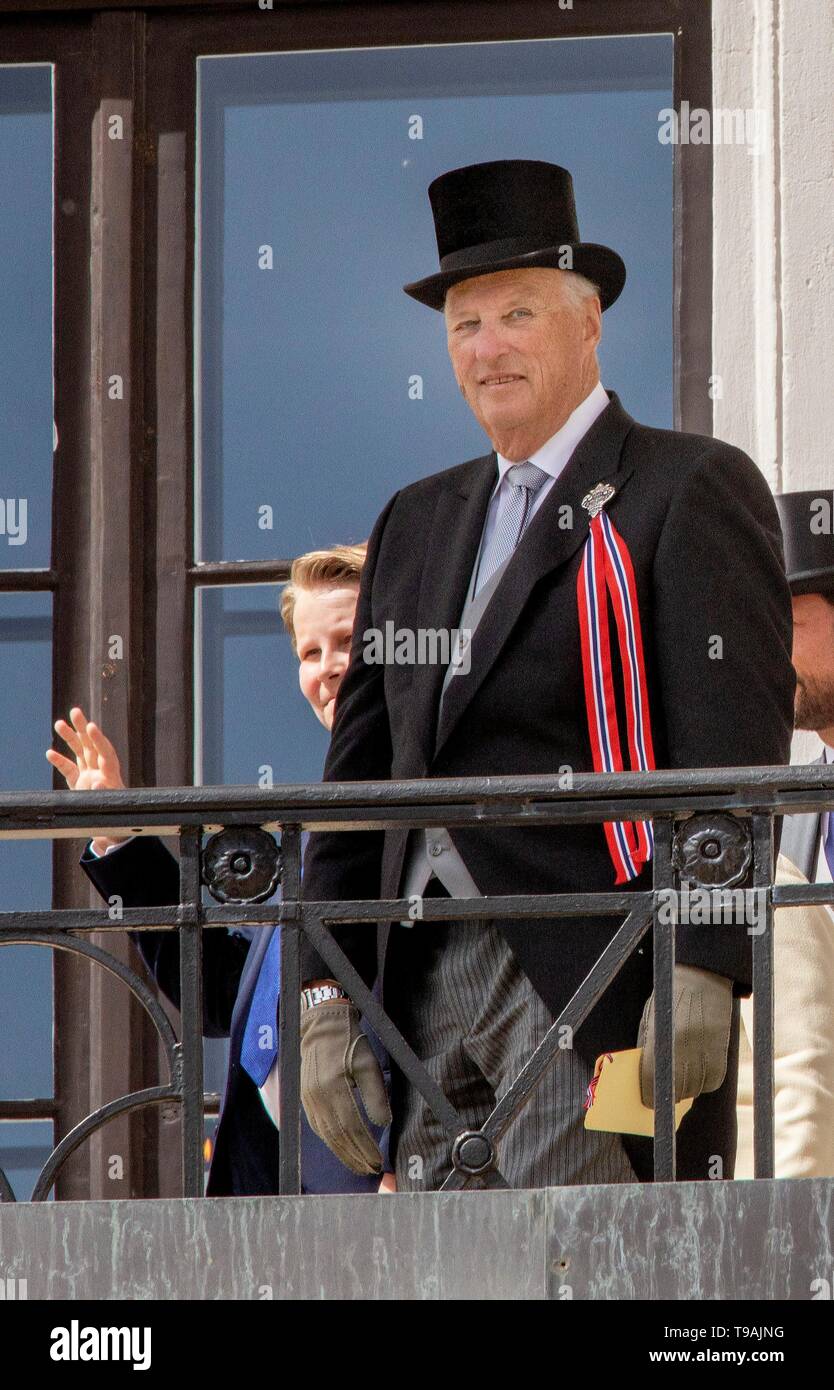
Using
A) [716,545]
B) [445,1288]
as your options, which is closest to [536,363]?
[716,545]

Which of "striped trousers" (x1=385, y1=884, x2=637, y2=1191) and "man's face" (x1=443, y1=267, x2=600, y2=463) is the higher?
"man's face" (x1=443, y1=267, x2=600, y2=463)

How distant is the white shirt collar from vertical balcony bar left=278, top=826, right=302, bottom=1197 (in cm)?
80

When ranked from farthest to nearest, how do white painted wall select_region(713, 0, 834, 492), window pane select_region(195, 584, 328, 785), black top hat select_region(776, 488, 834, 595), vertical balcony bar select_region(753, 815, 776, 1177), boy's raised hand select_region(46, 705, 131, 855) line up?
window pane select_region(195, 584, 328, 785) < white painted wall select_region(713, 0, 834, 492) < black top hat select_region(776, 488, 834, 595) < boy's raised hand select_region(46, 705, 131, 855) < vertical balcony bar select_region(753, 815, 776, 1177)

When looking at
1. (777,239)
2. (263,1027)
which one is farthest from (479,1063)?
(777,239)

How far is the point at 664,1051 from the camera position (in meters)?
3.13

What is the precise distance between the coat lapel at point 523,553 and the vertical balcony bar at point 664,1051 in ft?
1.67

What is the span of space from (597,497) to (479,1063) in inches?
33.9

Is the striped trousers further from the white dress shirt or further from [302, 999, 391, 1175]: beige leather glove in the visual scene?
the white dress shirt

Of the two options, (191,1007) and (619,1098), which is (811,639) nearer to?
(619,1098)

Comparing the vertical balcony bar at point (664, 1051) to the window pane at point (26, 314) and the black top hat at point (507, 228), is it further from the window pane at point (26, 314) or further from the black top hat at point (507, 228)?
the window pane at point (26, 314)

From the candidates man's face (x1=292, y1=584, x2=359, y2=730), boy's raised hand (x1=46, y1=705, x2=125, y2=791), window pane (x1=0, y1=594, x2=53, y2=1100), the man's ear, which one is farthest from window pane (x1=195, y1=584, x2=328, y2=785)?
the man's ear

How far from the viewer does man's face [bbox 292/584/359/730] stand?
4320 mm
